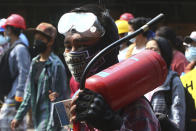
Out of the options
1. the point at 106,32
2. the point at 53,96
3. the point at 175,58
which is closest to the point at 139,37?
the point at 175,58

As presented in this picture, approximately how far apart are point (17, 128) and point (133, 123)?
4062 millimetres

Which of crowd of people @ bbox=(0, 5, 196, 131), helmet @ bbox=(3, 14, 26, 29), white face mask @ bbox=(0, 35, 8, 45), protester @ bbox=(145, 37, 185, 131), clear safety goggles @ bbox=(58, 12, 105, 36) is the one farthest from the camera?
white face mask @ bbox=(0, 35, 8, 45)

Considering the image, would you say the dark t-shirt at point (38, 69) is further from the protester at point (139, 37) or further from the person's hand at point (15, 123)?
the protester at point (139, 37)

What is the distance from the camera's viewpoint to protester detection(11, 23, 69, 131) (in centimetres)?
533

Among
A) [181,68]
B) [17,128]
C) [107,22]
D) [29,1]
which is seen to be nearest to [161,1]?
[29,1]

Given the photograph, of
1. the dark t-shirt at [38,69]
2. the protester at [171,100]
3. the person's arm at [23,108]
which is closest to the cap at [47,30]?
the dark t-shirt at [38,69]

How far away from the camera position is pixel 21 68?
5941 millimetres

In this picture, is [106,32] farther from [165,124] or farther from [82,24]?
[165,124]

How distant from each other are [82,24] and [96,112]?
661 mm

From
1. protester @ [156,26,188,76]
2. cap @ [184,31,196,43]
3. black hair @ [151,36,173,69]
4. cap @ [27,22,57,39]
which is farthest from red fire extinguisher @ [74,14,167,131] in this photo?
protester @ [156,26,188,76]

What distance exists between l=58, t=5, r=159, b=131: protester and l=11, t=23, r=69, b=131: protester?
111 inches

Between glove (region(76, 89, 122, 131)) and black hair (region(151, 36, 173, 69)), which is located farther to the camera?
black hair (region(151, 36, 173, 69))

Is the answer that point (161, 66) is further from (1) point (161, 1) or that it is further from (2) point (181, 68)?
(1) point (161, 1)

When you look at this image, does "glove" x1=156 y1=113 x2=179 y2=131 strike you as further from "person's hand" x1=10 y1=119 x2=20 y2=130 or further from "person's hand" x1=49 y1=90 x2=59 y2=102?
"person's hand" x1=10 y1=119 x2=20 y2=130
